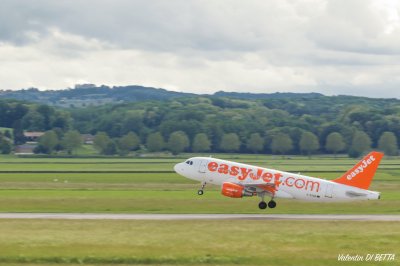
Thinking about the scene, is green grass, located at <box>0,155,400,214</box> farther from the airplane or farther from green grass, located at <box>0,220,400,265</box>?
green grass, located at <box>0,220,400,265</box>

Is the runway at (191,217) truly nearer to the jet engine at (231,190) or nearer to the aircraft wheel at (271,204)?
the jet engine at (231,190)

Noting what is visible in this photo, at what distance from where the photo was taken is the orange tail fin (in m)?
63.4

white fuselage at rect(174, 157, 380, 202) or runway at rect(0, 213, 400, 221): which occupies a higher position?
white fuselage at rect(174, 157, 380, 202)

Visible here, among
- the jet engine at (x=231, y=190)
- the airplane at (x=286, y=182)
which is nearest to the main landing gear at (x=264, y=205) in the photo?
the airplane at (x=286, y=182)

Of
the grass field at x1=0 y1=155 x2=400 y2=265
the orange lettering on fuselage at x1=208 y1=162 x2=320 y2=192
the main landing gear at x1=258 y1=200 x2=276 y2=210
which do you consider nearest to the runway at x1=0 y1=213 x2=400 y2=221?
the grass field at x1=0 y1=155 x2=400 y2=265

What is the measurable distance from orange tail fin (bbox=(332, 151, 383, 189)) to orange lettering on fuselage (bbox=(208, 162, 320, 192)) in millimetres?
2821

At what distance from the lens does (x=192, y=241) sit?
4444 centimetres

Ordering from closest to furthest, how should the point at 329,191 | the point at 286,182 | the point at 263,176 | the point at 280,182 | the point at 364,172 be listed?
the point at 364,172
the point at 329,191
the point at 286,182
the point at 280,182
the point at 263,176

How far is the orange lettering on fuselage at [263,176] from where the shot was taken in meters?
65.8

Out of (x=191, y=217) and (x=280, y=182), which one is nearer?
(x=191, y=217)

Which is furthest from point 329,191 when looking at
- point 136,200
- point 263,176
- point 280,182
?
point 136,200

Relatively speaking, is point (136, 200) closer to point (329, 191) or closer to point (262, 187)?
point (262, 187)

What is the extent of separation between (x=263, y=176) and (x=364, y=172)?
27.1 feet

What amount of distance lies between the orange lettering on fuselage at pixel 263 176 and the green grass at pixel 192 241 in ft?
33.1
